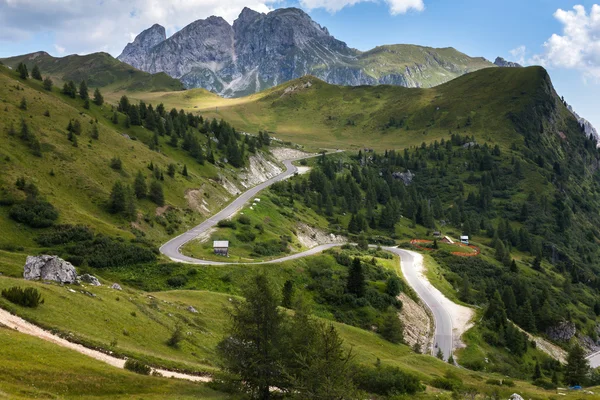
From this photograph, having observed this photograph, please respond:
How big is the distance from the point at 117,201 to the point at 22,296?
2210 inches

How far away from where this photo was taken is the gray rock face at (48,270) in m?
43.2

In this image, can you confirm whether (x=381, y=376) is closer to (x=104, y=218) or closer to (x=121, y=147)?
(x=104, y=218)

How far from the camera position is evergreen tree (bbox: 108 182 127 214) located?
84.7 metres

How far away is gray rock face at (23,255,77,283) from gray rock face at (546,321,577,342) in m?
114

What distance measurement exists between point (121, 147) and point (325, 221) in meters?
78.9

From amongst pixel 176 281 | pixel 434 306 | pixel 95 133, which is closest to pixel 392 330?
pixel 434 306

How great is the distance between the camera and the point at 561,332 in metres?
106

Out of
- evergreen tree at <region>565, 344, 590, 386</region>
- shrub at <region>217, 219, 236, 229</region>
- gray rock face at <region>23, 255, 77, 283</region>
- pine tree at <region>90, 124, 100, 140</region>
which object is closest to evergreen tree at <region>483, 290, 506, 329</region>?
evergreen tree at <region>565, 344, 590, 386</region>

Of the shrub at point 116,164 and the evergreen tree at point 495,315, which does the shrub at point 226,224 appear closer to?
the shrub at point 116,164

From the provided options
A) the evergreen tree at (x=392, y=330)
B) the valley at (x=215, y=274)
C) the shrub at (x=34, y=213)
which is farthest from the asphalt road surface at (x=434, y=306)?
the shrub at (x=34, y=213)

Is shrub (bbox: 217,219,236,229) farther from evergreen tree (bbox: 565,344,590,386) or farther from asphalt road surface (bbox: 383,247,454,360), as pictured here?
evergreen tree (bbox: 565,344,590,386)

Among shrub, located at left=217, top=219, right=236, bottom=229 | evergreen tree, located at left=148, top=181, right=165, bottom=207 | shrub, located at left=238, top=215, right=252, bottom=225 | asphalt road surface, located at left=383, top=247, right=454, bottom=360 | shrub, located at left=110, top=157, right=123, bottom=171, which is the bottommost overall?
asphalt road surface, located at left=383, top=247, right=454, bottom=360

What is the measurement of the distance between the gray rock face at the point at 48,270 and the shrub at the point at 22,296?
11.0 m

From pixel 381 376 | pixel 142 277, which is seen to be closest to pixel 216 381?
pixel 381 376
